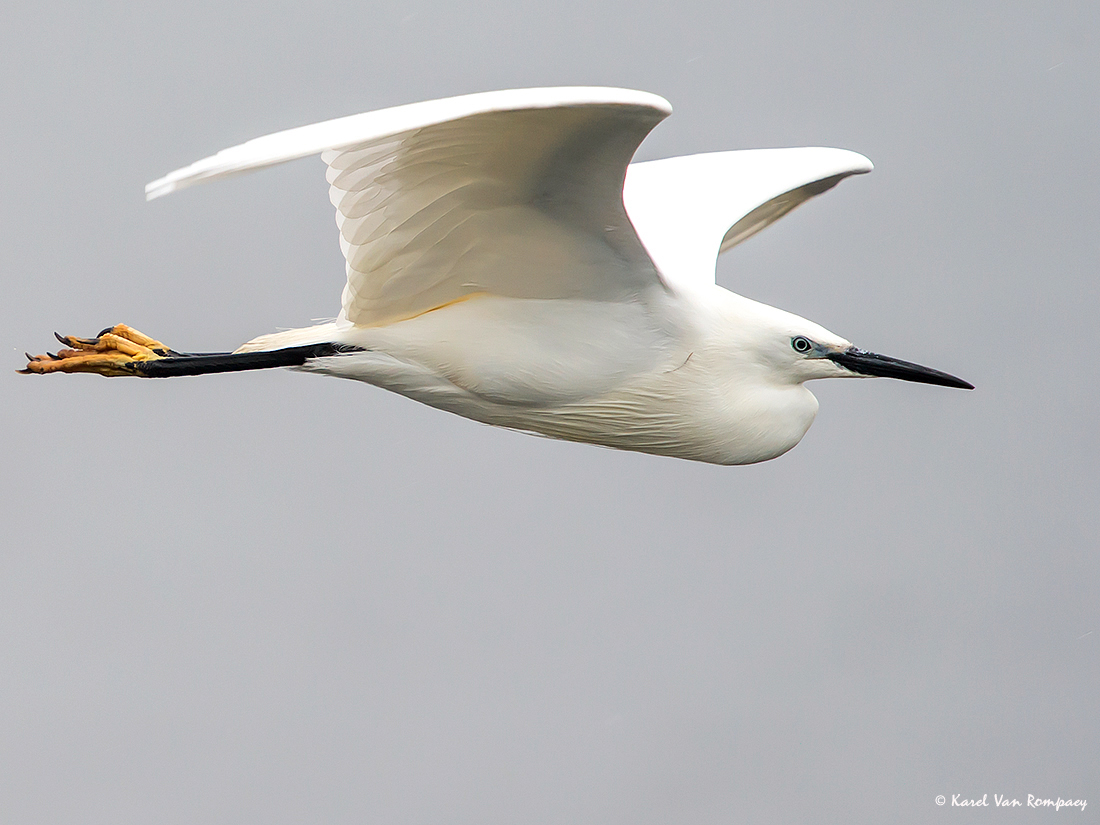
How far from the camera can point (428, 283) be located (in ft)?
9.96

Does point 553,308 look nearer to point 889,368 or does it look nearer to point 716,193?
point 889,368

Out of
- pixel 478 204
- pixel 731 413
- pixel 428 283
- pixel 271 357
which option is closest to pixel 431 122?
pixel 478 204

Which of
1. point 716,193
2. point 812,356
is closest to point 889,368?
point 812,356

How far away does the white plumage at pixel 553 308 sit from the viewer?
105 inches

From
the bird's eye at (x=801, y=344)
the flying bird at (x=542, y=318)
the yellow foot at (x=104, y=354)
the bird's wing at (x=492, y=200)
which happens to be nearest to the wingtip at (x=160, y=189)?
the bird's wing at (x=492, y=200)

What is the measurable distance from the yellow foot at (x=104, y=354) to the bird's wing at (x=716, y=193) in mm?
1254

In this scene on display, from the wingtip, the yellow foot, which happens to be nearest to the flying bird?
the yellow foot

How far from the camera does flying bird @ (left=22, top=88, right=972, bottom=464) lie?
268 cm

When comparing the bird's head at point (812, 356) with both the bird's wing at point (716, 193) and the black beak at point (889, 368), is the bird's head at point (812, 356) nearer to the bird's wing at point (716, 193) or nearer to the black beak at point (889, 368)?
the black beak at point (889, 368)

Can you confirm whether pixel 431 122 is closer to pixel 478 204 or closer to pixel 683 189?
pixel 478 204

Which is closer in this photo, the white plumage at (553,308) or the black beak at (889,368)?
the white plumage at (553,308)

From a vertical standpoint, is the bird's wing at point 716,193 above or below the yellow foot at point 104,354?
above

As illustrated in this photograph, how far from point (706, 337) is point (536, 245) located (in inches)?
19.7

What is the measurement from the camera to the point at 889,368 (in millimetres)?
3377
